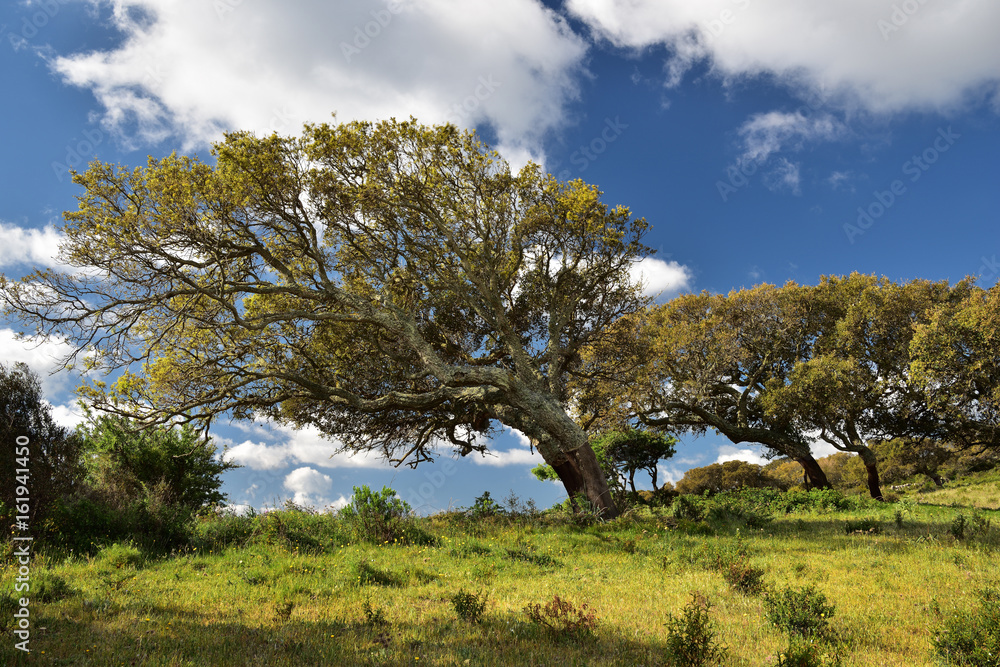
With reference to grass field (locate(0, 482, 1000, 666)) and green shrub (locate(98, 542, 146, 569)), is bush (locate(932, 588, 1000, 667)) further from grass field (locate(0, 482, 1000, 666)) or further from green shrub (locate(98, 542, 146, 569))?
green shrub (locate(98, 542, 146, 569))

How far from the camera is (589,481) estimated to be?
17250mm

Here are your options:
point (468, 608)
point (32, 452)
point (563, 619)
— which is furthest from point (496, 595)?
point (32, 452)

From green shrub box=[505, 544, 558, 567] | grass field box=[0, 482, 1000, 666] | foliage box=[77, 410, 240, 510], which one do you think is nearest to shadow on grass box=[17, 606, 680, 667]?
grass field box=[0, 482, 1000, 666]

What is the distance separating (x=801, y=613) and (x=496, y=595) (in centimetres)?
441

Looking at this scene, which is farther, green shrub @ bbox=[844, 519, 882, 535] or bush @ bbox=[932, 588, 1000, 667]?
green shrub @ bbox=[844, 519, 882, 535]

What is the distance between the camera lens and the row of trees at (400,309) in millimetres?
14336

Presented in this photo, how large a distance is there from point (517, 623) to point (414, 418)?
13.1m

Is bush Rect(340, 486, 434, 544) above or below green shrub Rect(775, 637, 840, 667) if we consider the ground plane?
above

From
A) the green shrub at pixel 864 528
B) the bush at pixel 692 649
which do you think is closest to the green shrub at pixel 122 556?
the bush at pixel 692 649

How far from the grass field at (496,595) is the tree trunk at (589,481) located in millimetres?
2066

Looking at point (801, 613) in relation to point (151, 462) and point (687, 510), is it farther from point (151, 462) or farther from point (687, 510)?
point (151, 462)

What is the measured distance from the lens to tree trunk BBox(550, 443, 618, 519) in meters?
17.0

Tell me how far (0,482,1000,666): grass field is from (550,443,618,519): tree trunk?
207 cm

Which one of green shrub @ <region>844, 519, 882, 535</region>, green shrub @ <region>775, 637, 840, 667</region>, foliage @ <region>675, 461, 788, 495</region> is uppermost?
foliage @ <region>675, 461, 788, 495</region>
